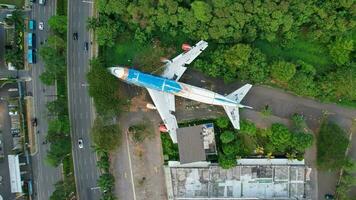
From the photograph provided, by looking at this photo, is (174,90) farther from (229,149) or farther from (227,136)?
(229,149)

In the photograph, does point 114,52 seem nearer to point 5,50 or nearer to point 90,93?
point 90,93

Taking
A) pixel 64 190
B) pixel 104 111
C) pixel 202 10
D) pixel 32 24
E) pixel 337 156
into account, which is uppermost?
pixel 32 24

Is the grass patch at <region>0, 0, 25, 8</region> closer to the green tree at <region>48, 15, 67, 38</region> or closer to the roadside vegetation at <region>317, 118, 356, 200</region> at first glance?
the green tree at <region>48, 15, 67, 38</region>

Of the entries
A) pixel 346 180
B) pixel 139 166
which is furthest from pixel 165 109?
pixel 346 180

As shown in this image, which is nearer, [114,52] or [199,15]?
[199,15]

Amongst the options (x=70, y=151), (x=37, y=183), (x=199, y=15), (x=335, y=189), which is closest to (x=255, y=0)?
(x=199, y=15)

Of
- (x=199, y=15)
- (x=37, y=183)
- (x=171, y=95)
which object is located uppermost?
(x=199, y=15)

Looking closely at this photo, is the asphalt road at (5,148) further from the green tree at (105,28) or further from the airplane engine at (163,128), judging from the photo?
the airplane engine at (163,128)
